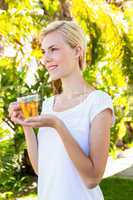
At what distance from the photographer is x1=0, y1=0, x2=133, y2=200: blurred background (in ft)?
20.1

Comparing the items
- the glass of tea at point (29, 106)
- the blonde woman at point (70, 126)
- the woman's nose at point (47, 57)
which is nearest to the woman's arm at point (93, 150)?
the blonde woman at point (70, 126)

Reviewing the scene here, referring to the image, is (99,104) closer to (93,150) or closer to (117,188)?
(93,150)

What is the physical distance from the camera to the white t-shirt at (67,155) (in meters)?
1.82

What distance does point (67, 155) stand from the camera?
72.1 inches

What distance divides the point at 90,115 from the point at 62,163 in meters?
0.20

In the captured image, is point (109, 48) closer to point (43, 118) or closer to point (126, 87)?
point (126, 87)

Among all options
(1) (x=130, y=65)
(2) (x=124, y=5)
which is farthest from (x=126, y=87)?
(2) (x=124, y=5)

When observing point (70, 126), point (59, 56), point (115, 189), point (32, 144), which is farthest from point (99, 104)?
point (115, 189)

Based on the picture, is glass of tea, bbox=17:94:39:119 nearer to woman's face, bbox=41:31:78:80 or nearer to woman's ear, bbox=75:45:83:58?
woman's face, bbox=41:31:78:80

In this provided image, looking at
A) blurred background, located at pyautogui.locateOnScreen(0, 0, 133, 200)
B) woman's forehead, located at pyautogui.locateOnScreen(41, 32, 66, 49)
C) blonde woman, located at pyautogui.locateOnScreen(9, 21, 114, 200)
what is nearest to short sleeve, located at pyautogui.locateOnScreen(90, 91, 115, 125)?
blonde woman, located at pyautogui.locateOnScreen(9, 21, 114, 200)

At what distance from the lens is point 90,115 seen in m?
1.81

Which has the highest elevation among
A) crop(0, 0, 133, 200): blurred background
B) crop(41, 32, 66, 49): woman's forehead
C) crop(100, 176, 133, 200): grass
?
crop(41, 32, 66, 49): woman's forehead

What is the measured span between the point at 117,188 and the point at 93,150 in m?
5.05

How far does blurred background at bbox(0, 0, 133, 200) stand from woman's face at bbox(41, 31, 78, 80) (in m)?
3.78
